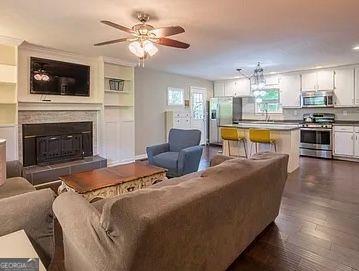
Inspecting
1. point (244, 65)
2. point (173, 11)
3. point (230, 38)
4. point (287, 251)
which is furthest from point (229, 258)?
point (244, 65)

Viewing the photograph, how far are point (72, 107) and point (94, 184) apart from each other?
2748mm

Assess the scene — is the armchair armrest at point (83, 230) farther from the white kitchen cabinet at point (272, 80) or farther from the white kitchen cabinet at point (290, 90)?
the white kitchen cabinet at point (272, 80)

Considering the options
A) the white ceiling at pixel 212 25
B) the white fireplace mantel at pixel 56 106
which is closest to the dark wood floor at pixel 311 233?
the white ceiling at pixel 212 25

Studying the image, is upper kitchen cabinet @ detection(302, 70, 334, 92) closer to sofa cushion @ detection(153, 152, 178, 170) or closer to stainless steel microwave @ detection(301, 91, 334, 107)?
stainless steel microwave @ detection(301, 91, 334, 107)

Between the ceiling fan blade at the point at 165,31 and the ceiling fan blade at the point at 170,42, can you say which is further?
the ceiling fan blade at the point at 170,42

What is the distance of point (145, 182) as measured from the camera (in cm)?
320

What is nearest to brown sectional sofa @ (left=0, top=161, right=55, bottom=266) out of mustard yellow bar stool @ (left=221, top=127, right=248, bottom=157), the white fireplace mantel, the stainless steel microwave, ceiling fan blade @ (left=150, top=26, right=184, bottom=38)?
ceiling fan blade @ (left=150, top=26, right=184, bottom=38)

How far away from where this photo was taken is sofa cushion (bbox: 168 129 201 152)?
4.61m

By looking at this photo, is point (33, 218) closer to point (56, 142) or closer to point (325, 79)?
point (56, 142)

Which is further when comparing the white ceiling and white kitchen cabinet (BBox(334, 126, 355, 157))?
white kitchen cabinet (BBox(334, 126, 355, 157))

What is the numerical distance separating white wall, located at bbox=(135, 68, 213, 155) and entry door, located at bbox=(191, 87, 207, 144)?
103cm

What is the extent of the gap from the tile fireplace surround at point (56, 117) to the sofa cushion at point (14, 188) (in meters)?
1.88

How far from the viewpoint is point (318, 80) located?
666cm

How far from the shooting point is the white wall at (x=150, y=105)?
6.51 m
